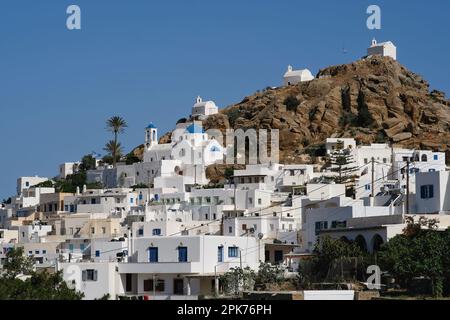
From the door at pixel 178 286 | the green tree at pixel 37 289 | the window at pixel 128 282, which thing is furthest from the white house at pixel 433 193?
the green tree at pixel 37 289

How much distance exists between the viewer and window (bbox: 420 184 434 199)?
5344 cm

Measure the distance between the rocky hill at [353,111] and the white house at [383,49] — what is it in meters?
2.48

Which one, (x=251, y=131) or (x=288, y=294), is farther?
(x=251, y=131)

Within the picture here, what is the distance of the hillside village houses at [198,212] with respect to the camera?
1964 inches

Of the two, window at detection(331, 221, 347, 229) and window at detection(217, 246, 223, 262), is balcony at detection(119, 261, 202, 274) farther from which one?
window at detection(331, 221, 347, 229)

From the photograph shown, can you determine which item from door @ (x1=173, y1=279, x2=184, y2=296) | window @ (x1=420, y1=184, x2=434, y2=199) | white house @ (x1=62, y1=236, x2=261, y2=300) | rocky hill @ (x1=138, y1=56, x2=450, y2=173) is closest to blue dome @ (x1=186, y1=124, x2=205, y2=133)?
rocky hill @ (x1=138, y1=56, x2=450, y2=173)

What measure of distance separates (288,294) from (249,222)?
33.4 meters

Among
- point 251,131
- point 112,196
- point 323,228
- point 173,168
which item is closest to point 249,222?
point 323,228

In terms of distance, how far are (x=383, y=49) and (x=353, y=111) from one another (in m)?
13.4

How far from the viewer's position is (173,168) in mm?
94625

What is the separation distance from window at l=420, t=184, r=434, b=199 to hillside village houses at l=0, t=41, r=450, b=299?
9 centimetres

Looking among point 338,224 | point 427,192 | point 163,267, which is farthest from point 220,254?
point 427,192

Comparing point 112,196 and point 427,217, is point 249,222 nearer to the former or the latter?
point 427,217

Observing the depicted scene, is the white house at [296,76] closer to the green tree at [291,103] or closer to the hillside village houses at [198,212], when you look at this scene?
the hillside village houses at [198,212]
